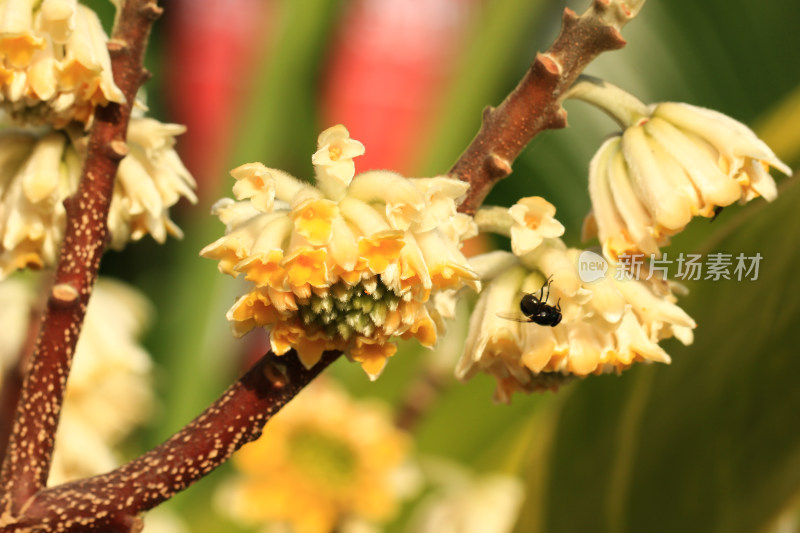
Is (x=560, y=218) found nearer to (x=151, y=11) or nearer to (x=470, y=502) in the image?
(x=470, y=502)

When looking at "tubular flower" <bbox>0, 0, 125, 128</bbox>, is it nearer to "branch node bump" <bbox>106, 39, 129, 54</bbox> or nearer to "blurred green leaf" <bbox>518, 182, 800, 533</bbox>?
"branch node bump" <bbox>106, 39, 129, 54</bbox>

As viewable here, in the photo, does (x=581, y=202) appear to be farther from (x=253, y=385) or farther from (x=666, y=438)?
(x=253, y=385)

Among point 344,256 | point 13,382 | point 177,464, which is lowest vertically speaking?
point 13,382

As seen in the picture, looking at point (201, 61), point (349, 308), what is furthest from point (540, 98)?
point (201, 61)

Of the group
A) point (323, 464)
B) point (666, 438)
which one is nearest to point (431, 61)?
point (323, 464)

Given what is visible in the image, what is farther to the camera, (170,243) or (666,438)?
(170,243)

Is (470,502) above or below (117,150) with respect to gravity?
below

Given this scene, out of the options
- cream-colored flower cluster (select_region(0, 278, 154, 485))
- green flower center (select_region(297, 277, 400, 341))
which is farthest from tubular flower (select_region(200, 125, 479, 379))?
cream-colored flower cluster (select_region(0, 278, 154, 485))
